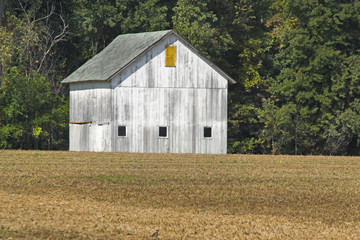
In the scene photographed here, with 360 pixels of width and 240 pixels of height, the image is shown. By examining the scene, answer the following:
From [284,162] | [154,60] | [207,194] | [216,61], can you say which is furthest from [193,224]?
[216,61]

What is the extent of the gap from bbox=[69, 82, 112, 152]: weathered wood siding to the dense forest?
9.57ft

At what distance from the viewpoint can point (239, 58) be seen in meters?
56.0

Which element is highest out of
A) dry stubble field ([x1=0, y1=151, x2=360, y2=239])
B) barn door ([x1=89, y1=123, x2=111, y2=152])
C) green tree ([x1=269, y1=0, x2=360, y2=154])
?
green tree ([x1=269, y1=0, x2=360, y2=154])

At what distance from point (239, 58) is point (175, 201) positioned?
125 ft

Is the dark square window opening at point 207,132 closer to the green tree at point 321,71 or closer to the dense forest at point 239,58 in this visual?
the dense forest at point 239,58

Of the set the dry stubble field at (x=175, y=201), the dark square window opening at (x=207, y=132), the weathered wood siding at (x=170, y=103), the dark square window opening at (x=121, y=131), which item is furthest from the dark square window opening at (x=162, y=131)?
the dry stubble field at (x=175, y=201)

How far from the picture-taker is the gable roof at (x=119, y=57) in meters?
44.3

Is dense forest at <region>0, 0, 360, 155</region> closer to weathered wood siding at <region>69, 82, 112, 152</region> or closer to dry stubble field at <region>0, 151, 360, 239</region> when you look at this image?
weathered wood siding at <region>69, 82, 112, 152</region>

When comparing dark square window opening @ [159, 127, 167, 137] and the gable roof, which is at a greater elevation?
the gable roof

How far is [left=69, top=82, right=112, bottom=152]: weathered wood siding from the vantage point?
1734 inches

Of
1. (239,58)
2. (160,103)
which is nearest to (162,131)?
(160,103)

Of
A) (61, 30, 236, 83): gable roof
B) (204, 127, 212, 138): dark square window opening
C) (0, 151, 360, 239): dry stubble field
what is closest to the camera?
(0, 151, 360, 239): dry stubble field

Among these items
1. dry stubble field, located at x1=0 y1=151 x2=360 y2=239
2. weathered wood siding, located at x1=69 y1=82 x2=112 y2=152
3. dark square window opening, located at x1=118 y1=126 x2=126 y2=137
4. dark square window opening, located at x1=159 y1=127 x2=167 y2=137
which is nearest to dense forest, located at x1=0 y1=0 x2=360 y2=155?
weathered wood siding, located at x1=69 y1=82 x2=112 y2=152

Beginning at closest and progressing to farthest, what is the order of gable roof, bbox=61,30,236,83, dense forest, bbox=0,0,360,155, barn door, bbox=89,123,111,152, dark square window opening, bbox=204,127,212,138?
barn door, bbox=89,123,111,152
gable roof, bbox=61,30,236,83
dark square window opening, bbox=204,127,212,138
dense forest, bbox=0,0,360,155
